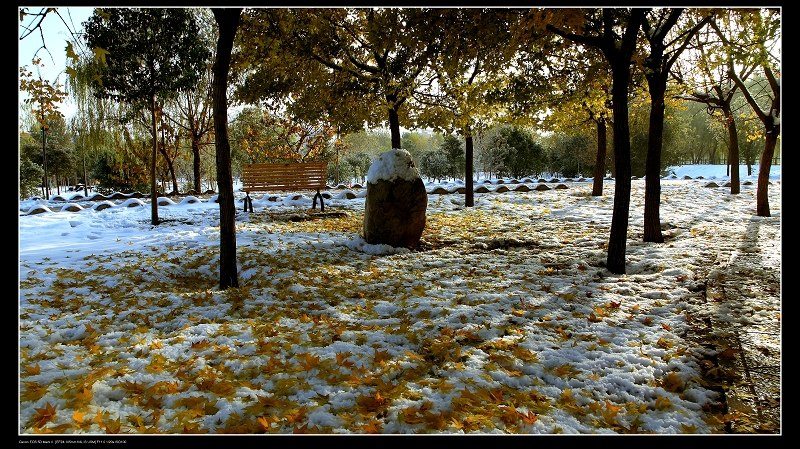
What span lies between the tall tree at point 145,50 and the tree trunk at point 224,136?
5424 millimetres

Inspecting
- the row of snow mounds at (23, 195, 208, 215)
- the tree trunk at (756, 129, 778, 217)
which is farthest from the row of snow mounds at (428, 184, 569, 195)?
the row of snow mounds at (23, 195, 208, 215)

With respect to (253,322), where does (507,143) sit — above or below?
above

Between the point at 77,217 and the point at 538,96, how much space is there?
11328mm

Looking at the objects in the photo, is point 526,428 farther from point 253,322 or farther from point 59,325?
point 59,325

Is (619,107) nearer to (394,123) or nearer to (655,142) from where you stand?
(655,142)

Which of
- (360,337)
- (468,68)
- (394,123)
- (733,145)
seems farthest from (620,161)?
(733,145)

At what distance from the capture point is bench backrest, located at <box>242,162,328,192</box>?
35.2 ft

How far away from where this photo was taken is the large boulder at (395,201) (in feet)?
22.6

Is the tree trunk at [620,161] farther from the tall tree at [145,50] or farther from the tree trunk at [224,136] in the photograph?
the tall tree at [145,50]

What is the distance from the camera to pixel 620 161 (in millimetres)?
5168

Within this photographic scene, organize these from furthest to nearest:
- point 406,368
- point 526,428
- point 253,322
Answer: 1. point 253,322
2. point 406,368
3. point 526,428
